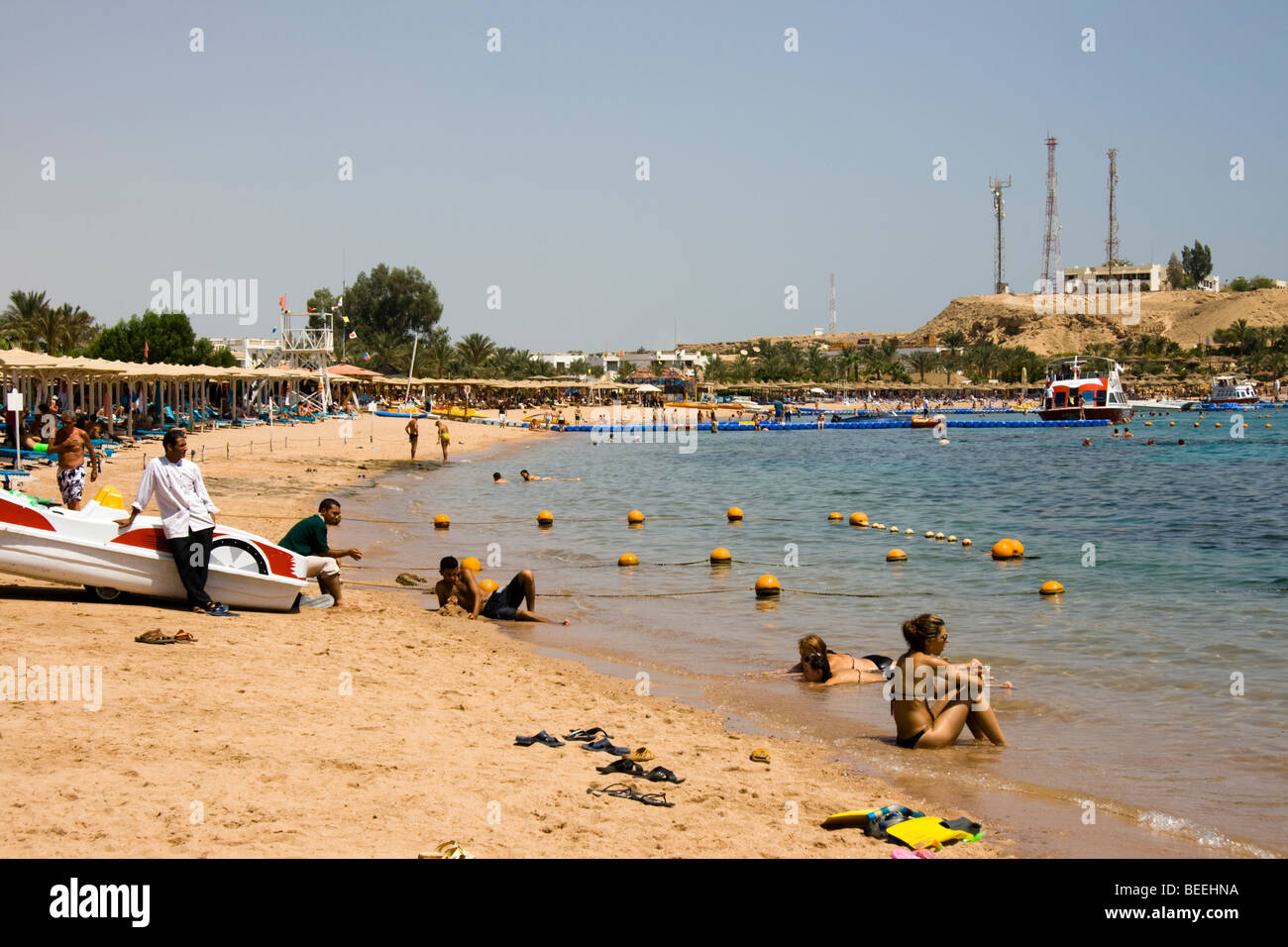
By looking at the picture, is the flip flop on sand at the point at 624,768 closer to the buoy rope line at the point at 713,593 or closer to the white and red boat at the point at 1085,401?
the buoy rope line at the point at 713,593

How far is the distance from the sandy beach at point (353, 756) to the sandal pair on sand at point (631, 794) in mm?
83

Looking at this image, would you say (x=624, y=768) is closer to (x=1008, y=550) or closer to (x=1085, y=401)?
(x=1008, y=550)

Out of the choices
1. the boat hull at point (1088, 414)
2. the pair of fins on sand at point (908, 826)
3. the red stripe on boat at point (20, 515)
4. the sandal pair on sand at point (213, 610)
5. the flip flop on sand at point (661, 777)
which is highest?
the boat hull at point (1088, 414)

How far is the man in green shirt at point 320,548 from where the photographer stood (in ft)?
35.1

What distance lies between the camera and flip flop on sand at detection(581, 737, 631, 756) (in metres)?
7.02

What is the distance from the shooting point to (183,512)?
9.38m

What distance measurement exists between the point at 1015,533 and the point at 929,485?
13.1 meters

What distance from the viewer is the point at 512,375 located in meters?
107

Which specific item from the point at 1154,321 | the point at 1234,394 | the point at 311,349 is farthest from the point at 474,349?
the point at 1154,321

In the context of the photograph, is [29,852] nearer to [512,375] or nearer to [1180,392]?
[512,375]

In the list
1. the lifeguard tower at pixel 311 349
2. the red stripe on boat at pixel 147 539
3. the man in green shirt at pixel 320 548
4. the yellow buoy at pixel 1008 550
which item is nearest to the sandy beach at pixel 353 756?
the red stripe on boat at pixel 147 539

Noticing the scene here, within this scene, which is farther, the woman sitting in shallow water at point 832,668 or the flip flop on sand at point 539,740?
the woman sitting in shallow water at point 832,668

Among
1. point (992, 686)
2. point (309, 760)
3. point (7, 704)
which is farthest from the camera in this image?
point (992, 686)
